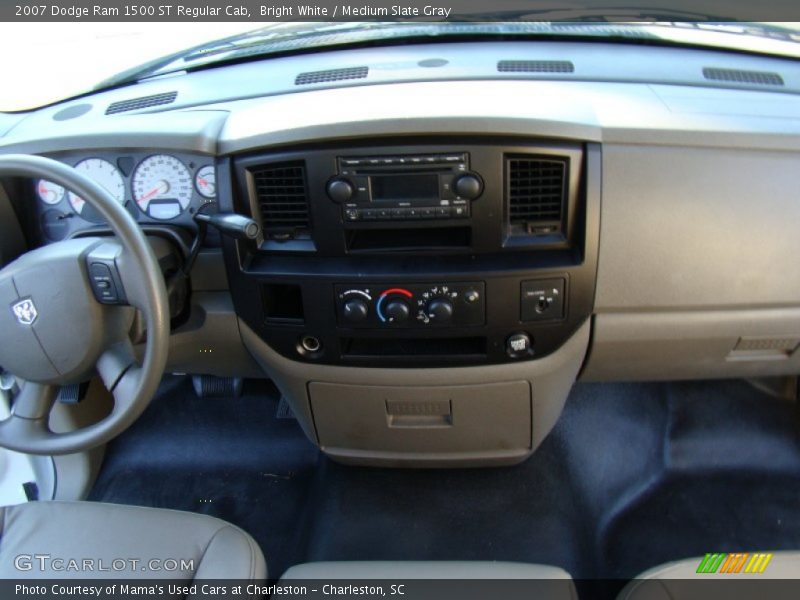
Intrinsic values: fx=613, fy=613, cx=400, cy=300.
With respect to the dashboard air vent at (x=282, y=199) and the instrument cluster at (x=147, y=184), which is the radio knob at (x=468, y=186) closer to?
the dashboard air vent at (x=282, y=199)

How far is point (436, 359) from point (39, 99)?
1500 mm

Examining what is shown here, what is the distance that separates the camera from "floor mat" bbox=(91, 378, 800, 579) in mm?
1897

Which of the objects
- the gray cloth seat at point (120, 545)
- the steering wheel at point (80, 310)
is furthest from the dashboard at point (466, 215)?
the gray cloth seat at point (120, 545)

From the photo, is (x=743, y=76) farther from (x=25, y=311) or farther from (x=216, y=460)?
(x=216, y=460)

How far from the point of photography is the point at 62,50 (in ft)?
6.77

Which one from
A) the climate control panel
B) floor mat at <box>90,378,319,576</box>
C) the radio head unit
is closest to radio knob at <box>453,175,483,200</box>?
the radio head unit

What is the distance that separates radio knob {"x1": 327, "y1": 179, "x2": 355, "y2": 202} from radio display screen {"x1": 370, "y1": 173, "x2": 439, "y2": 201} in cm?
5

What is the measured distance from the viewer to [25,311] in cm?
127

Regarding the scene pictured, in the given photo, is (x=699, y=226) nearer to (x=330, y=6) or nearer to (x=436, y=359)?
(x=436, y=359)

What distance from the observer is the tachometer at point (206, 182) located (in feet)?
4.99

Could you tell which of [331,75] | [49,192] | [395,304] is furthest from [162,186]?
[395,304]

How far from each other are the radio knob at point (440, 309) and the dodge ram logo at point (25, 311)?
0.85 meters

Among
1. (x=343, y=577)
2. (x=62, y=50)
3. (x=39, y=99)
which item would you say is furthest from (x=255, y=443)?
(x=62, y=50)

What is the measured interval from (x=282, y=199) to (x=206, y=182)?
0.22 m
